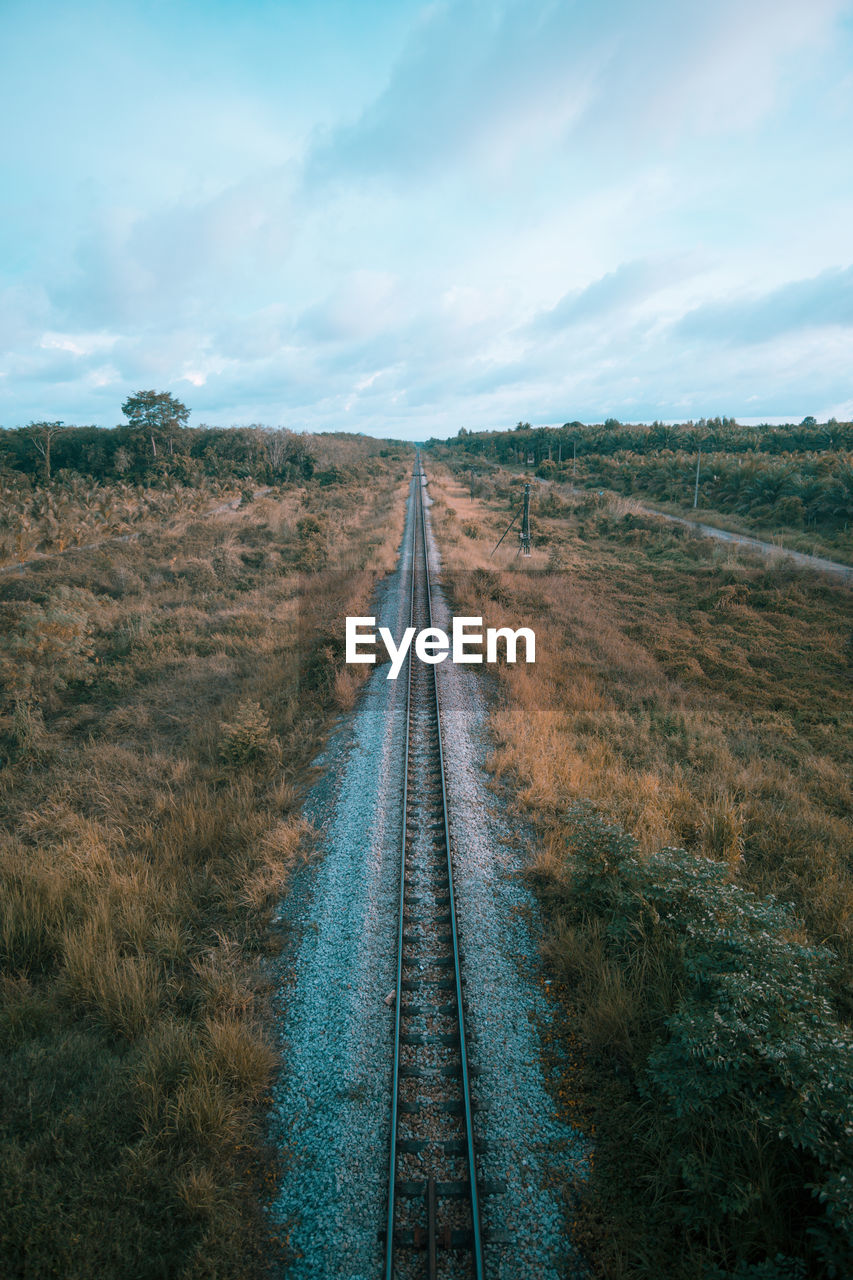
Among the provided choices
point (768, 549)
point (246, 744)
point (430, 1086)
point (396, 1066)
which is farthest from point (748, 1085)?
point (768, 549)

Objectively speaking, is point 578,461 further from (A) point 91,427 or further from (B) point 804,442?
(A) point 91,427

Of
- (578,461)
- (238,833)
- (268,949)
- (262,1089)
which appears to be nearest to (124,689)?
(238,833)

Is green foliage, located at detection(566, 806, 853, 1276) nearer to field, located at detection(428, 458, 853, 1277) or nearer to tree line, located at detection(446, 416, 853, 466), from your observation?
field, located at detection(428, 458, 853, 1277)

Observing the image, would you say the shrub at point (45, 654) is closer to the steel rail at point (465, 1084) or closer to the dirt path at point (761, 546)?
the steel rail at point (465, 1084)

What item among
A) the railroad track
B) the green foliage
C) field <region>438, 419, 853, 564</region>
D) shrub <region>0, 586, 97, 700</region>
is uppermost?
field <region>438, 419, 853, 564</region>

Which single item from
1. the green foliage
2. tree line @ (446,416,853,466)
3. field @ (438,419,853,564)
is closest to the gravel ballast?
the green foliage

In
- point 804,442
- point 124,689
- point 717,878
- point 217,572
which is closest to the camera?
point 717,878
